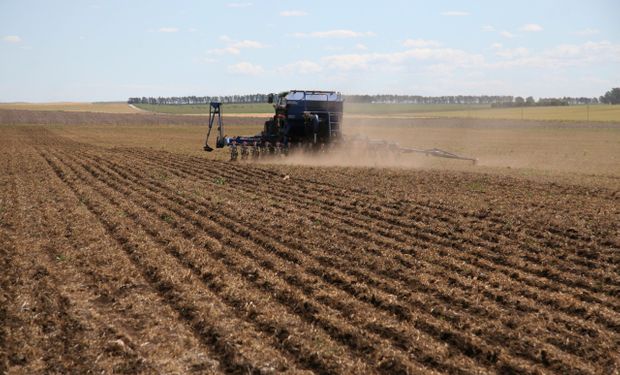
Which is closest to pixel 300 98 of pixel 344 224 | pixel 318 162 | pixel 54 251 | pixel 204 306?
pixel 318 162

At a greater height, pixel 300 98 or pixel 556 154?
pixel 300 98

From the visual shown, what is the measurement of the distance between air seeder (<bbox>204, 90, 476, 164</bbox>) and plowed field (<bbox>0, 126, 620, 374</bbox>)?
9790 millimetres

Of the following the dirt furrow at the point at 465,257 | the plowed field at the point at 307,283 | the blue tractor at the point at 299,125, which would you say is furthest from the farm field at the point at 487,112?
the dirt furrow at the point at 465,257

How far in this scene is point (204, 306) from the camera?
23.1ft

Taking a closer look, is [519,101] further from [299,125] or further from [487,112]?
[299,125]

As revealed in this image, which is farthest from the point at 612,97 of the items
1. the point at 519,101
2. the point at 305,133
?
the point at 305,133

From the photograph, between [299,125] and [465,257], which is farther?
[299,125]

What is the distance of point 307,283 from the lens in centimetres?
795

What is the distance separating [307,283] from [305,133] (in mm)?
17760

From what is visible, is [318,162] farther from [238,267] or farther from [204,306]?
[204,306]

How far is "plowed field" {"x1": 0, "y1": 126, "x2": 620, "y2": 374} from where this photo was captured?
19.2ft

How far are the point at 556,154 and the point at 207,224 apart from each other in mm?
24999

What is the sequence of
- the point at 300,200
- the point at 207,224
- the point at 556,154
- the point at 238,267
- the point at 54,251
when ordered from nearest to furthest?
the point at 238,267 < the point at 54,251 < the point at 207,224 < the point at 300,200 < the point at 556,154

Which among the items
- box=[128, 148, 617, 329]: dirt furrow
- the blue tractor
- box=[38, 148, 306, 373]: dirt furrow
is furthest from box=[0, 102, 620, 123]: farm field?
box=[38, 148, 306, 373]: dirt furrow
